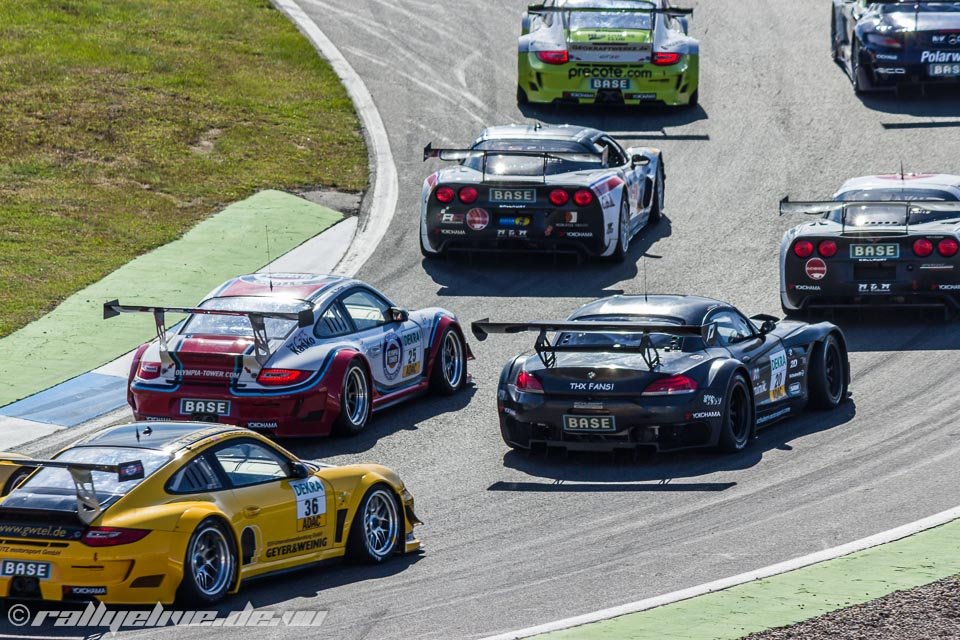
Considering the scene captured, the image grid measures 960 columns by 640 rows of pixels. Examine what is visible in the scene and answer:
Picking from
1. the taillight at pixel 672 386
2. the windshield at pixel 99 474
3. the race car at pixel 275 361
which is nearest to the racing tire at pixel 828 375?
the taillight at pixel 672 386

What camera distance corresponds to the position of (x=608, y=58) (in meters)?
24.9

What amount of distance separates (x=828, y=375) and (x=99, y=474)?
7.34 metres

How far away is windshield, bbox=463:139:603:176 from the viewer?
19875 millimetres

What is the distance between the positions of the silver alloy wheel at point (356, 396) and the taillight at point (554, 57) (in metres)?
11.6

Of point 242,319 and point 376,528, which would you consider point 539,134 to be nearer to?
point 242,319

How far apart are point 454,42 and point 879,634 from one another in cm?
2211

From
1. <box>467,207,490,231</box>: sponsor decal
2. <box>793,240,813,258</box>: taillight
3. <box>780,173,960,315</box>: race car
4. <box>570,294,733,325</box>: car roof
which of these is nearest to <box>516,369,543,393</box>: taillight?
<box>570,294,733,325</box>: car roof

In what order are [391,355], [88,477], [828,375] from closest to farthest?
[88,477]
[828,375]
[391,355]

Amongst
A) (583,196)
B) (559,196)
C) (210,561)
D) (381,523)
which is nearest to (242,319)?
(381,523)

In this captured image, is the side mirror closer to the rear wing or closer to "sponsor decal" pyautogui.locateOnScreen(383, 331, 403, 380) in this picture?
the rear wing

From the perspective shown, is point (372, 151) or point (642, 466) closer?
point (642, 466)

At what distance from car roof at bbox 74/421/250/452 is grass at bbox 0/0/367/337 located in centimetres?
767

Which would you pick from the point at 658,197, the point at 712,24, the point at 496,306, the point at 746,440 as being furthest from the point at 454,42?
the point at 746,440

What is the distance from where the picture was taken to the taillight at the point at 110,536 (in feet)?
30.4
